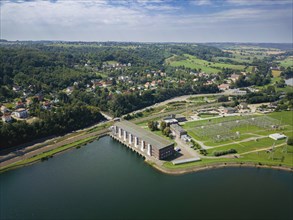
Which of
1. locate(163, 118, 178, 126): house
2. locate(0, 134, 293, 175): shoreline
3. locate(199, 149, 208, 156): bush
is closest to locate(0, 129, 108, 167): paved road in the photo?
locate(0, 134, 293, 175): shoreline

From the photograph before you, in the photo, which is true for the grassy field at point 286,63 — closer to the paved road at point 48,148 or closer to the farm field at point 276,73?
the farm field at point 276,73

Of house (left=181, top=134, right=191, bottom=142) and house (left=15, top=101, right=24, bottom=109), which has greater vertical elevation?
house (left=15, top=101, right=24, bottom=109)

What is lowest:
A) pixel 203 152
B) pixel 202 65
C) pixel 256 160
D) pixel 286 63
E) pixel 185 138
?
pixel 256 160

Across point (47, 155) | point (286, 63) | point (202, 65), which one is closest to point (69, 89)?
point (47, 155)

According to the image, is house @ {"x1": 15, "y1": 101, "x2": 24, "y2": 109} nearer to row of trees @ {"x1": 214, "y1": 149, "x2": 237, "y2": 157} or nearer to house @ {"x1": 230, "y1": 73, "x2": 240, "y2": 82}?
row of trees @ {"x1": 214, "y1": 149, "x2": 237, "y2": 157}

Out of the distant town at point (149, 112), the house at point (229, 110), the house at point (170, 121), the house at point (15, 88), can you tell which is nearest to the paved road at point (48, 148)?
the distant town at point (149, 112)

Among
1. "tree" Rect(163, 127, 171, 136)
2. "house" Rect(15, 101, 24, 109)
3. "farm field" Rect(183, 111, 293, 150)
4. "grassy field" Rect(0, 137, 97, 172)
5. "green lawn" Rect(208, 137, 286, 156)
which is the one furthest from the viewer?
"house" Rect(15, 101, 24, 109)

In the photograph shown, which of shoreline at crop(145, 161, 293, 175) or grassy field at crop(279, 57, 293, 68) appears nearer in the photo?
shoreline at crop(145, 161, 293, 175)

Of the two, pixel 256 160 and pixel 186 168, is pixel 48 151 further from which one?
pixel 256 160
